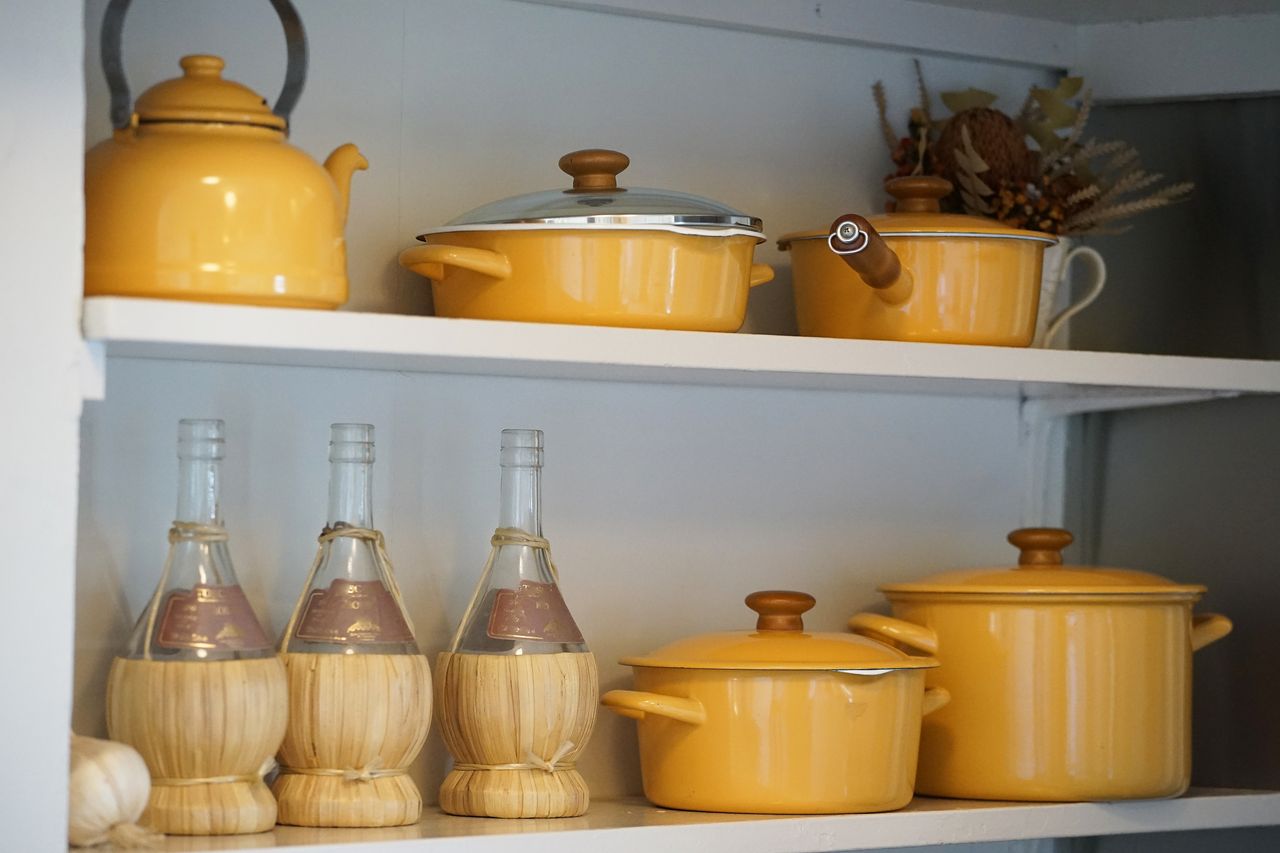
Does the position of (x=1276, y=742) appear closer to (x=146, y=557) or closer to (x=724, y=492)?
(x=724, y=492)

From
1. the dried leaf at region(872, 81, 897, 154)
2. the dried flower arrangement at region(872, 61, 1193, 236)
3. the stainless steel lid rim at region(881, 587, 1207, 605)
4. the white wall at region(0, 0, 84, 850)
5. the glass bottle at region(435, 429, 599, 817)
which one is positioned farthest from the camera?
the dried leaf at region(872, 81, 897, 154)

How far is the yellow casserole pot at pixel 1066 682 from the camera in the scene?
1290mm

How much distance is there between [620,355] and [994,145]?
0.48 metres

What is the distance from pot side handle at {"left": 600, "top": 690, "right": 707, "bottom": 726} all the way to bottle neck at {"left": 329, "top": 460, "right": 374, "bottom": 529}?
23 centimetres

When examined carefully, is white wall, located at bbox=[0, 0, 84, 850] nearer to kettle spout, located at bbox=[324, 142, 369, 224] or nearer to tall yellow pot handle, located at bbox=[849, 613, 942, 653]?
kettle spout, located at bbox=[324, 142, 369, 224]

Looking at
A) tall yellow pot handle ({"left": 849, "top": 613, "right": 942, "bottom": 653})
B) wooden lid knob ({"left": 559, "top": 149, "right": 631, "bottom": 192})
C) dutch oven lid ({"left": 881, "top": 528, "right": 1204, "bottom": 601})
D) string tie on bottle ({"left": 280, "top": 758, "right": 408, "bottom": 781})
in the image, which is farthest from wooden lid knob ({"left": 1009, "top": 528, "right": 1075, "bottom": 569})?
string tie on bottle ({"left": 280, "top": 758, "right": 408, "bottom": 781})

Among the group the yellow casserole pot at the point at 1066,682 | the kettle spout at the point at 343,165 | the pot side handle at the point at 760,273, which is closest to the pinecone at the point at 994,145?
the pot side handle at the point at 760,273

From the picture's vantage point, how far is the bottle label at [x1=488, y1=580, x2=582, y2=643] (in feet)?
3.93

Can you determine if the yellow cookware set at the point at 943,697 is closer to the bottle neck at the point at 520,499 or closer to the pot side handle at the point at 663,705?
the pot side handle at the point at 663,705

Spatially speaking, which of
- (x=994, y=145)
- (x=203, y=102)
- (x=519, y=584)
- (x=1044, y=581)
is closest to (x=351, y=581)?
(x=519, y=584)

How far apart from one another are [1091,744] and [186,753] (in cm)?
71

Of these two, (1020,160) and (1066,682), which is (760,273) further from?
(1066,682)

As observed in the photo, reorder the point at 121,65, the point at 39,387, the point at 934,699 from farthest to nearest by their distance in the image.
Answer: the point at 934,699
the point at 121,65
the point at 39,387

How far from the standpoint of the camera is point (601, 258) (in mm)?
1150
